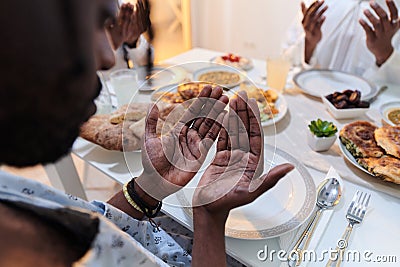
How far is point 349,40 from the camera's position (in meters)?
1.52

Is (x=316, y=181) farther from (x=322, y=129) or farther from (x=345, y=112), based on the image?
(x=345, y=112)

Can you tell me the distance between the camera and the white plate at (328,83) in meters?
1.16

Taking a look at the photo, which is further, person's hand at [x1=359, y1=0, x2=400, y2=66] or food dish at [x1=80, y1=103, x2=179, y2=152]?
person's hand at [x1=359, y1=0, x2=400, y2=66]

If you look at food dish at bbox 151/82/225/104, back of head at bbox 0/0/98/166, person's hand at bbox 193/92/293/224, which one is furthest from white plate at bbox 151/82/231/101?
back of head at bbox 0/0/98/166

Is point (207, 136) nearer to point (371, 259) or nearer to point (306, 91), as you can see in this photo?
point (371, 259)

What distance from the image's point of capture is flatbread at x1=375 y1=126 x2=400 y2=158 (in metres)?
0.78

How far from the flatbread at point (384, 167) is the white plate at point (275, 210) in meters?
0.15

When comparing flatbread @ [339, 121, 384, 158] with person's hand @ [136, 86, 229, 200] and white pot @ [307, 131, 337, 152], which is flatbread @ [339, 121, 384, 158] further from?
person's hand @ [136, 86, 229, 200]

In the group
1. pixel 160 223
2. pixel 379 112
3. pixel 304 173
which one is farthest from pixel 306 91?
pixel 160 223

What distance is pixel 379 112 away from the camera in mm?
1021

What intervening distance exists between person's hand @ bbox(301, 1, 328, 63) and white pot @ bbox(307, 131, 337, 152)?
0.67 m

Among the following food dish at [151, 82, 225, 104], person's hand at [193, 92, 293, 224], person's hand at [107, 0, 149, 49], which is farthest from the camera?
person's hand at [107, 0, 149, 49]

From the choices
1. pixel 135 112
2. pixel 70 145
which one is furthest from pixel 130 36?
pixel 70 145

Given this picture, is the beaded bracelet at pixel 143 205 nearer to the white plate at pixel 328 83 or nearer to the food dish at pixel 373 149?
the food dish at pixel 373 149
